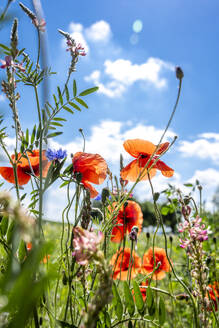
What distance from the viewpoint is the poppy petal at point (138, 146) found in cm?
106

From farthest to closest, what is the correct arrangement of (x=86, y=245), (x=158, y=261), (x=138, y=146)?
(x=158, y=261) < (x=138, y=146) < (x=86, y=245)

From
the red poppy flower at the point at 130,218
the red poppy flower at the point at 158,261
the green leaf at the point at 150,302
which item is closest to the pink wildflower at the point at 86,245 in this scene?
the green leaf at the point at 150,302

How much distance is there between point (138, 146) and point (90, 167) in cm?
23

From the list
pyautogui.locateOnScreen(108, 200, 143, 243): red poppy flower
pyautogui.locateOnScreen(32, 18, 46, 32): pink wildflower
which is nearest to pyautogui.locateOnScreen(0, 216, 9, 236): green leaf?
pyautogui.locateOnScreen(32, 18, 46, 32): pink wildflower

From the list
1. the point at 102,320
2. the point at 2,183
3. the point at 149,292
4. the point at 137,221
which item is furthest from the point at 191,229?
the point at 137,221

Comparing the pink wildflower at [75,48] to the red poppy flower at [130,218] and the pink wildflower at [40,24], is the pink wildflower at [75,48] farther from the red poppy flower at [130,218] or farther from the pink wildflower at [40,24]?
the red poppy flower at [130,218]

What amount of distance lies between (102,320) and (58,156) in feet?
1.41

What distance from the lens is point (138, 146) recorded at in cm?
108

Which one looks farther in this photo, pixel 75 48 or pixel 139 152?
pixel 139 152

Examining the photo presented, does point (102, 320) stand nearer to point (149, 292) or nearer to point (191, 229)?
point (149, 292)

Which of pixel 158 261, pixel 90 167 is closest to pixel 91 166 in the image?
pixel 90 167

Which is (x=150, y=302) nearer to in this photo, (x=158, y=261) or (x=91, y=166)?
(x=91, y=166)

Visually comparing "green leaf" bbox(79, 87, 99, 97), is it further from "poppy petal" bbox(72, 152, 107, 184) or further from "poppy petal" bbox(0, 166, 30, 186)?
"poppy petal" bbox(0, 166, 30, 186)

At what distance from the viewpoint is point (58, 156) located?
786 millimetres
